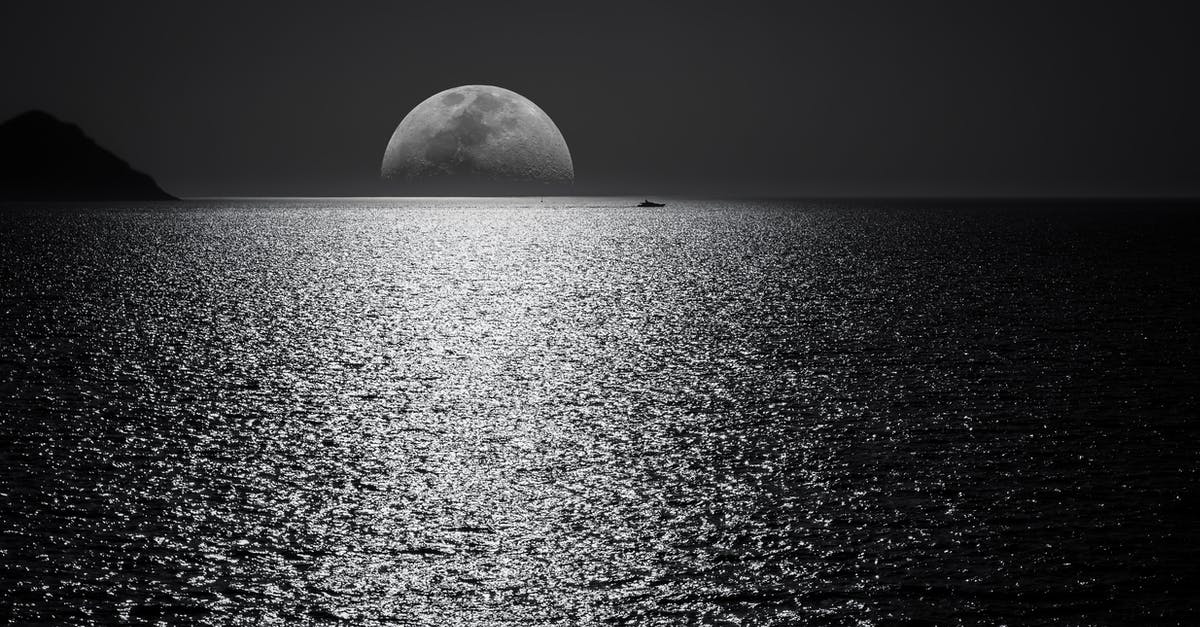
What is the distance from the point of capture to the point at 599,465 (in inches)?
482

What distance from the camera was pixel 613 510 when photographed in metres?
10.4

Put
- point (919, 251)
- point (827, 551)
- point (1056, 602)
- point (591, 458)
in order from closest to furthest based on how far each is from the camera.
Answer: point (1056, 602)
point (827, 551)
point (591, 458)
point (919, 251)

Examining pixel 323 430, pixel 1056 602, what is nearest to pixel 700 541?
pixel 1056 602

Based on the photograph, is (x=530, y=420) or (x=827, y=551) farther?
(x=530, y=420)

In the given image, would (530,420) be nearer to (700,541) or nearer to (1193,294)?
(700,541)

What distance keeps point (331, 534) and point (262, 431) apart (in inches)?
191

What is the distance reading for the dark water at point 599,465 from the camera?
8.39 m

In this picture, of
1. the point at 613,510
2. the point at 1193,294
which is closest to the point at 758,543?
the point at 613,510

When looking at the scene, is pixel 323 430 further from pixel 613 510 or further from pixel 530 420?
pixel 613 510

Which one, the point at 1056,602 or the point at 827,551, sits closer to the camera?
the point at 1056,602

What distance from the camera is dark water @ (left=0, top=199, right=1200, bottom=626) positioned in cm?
839

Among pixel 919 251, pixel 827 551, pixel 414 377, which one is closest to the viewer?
pixel 827 551

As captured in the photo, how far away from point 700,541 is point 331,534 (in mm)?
3561

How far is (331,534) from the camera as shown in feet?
31.7
